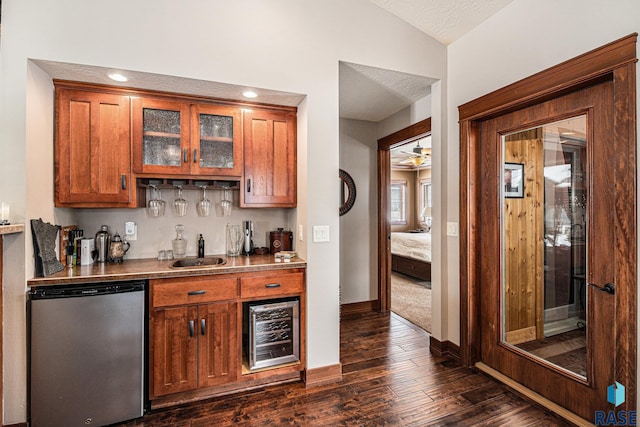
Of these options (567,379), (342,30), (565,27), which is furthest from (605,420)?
(342,30)

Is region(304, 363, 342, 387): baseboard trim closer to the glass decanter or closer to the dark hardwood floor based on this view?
the dark hardwood floor

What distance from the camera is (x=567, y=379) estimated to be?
2023 millimetres

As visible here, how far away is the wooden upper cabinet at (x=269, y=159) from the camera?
262 cm

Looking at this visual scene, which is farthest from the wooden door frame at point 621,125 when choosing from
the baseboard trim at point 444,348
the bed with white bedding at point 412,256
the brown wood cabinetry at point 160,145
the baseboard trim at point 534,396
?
the bed with white bedding at point 412,256

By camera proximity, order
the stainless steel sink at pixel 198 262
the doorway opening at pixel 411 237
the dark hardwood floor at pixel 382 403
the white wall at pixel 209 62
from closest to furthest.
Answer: the white wall at pixel 209 62 → the dark hardwood floor at pixel 382 403 → the stainless steel sink at pixel 198 262 → the doorway opening at pixel 411 237

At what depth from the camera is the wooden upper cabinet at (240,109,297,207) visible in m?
2.62

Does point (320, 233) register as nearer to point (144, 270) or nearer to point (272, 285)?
point (272, 285)

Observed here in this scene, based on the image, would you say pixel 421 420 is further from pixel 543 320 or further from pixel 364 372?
pixel 543 320

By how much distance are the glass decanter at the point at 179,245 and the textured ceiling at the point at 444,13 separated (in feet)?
8.84

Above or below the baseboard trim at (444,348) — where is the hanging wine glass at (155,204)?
above

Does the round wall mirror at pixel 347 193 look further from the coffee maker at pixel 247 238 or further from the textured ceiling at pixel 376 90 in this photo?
the coffee maker at pixel 247 238

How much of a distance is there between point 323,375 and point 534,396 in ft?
5.13

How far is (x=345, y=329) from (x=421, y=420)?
1.64m

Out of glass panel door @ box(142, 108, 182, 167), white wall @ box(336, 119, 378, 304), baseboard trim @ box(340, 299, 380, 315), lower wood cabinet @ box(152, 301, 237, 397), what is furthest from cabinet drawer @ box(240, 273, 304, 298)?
baseboard trim @ box(340, 299, 380, 315)
